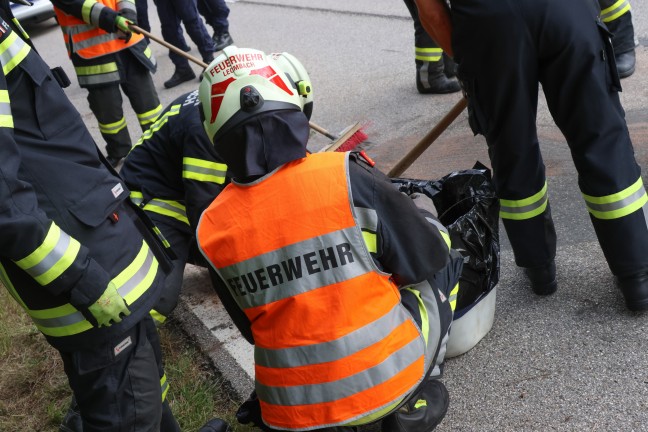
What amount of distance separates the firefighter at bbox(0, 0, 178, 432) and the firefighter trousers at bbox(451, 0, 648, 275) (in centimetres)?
124

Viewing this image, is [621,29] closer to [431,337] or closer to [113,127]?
[431,337]

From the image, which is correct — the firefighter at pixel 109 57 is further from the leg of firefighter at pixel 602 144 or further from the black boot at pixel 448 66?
the leg of firefighter at pixel 602 144

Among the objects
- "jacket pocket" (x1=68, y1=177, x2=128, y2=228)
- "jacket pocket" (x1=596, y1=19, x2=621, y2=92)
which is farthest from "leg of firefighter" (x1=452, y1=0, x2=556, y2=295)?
"jacket pocket" (x1=68, y1=177, x2=128, y2=228)

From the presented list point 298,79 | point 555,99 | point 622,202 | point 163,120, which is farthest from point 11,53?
point 622,202

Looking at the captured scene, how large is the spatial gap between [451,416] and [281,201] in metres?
1.00

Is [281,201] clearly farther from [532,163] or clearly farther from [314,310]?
[532,163]

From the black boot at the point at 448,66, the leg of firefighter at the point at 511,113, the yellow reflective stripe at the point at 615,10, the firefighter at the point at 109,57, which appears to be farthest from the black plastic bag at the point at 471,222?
the firefighter at the point at 109,57

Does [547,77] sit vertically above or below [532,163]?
above

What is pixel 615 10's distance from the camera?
4.14 meters

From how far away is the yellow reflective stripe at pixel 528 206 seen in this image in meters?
2.86

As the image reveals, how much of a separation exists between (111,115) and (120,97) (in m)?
0.14

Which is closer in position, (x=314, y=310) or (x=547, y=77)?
(x=314, y=310)

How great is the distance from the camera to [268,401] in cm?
237

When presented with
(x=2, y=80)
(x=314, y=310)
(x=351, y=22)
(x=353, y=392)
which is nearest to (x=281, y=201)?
(x=314, y=310)
